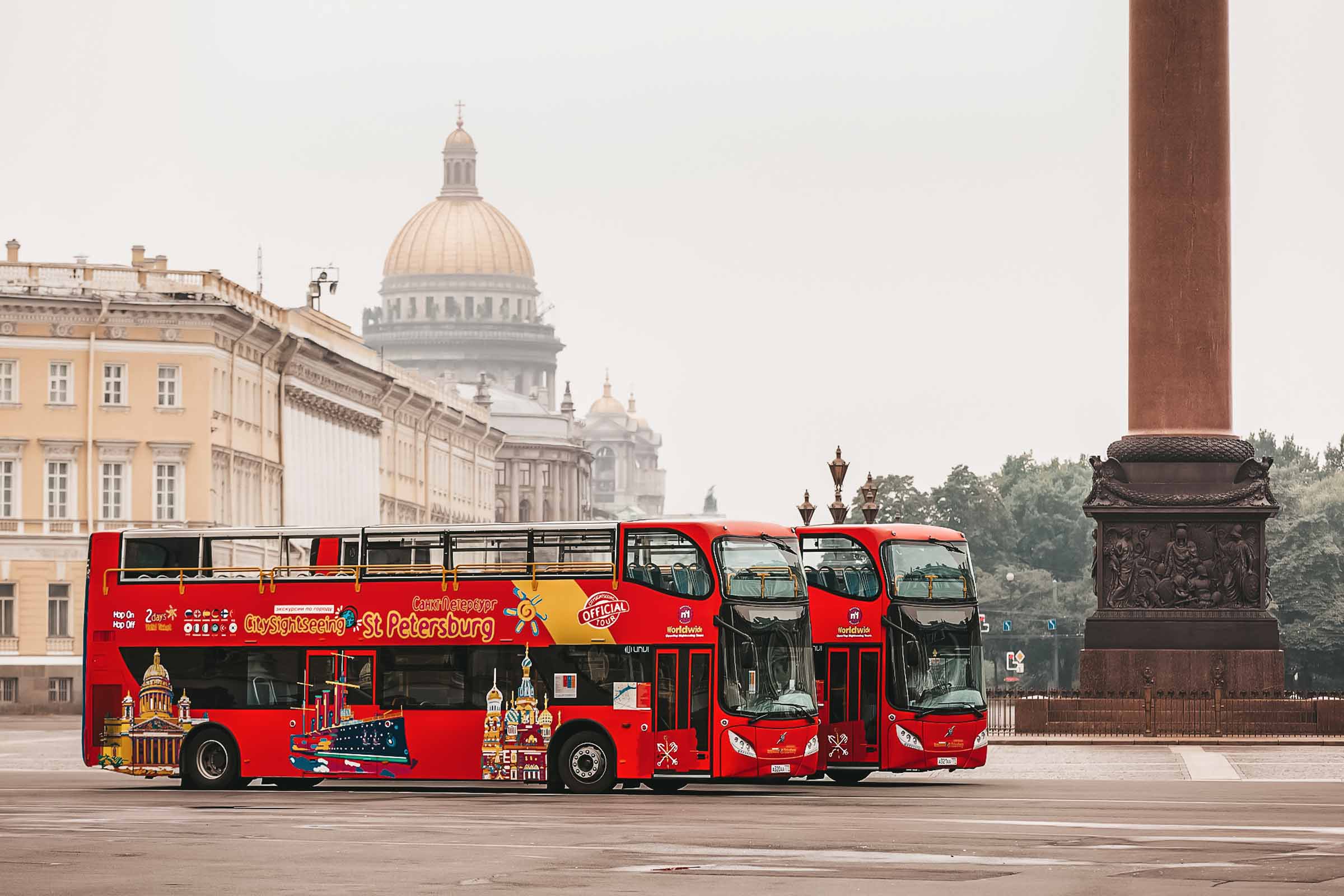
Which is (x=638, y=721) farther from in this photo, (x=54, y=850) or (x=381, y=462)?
(x=381, y=462)

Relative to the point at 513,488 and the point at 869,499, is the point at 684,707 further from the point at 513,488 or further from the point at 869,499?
the point at 513,488

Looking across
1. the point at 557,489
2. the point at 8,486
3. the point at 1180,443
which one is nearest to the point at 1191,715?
the point at 1180,443

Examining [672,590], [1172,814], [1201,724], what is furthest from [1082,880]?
[1201,724]

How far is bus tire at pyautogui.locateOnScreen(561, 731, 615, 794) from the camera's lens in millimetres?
33375

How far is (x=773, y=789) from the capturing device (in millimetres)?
34875

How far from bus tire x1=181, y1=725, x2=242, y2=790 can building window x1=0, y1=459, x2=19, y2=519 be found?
4641 centimetres

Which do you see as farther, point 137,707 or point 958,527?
point 958,527

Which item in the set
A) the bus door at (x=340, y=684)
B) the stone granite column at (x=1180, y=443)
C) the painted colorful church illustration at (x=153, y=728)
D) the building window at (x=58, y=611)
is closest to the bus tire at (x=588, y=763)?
the bus door at (x=340, y=684)

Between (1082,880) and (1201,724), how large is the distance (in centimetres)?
2887

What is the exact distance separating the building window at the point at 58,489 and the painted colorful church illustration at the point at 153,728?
46.0 meters

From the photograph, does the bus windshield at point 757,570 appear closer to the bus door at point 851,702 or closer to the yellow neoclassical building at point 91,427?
the bus door at point 851,702

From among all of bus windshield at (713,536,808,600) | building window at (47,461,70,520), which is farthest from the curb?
building window at (47,461,70,520)

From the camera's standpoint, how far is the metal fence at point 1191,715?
155 ft

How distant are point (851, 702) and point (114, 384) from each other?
48.9 meters
